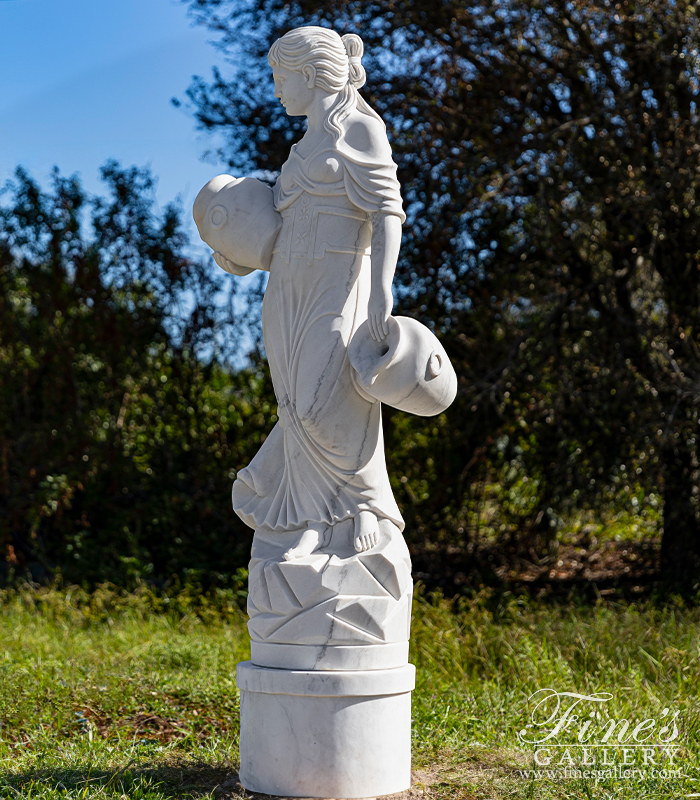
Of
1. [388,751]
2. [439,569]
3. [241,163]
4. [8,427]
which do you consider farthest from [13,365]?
[388,751]

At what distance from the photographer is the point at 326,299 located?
333 centimetres

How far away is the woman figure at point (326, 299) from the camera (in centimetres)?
327

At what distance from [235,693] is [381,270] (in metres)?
2.45

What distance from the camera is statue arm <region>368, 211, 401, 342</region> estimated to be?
10.5ft

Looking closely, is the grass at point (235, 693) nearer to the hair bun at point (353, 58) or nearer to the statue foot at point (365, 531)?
the statue foot at point (365, 531)

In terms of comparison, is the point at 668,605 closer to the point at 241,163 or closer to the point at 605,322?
the point at 605,322

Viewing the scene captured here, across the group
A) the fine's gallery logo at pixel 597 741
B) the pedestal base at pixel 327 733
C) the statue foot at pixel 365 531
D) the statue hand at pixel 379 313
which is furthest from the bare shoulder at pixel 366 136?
the fine's gallery logo at pixel 597 741

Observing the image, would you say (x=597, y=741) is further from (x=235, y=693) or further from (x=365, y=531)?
(x=235, y=693)

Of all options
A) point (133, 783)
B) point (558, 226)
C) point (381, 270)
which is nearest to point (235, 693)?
point (133, 783)

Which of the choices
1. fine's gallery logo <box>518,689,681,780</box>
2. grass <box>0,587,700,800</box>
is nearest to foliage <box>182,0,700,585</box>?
grass <box>0,587,700,800</box>

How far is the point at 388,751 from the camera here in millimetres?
3152

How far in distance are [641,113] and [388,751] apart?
5.24m

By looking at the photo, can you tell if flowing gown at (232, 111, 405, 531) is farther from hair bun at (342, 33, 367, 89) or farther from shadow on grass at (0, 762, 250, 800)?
shadow on grass at (0, 762, 250, 800)

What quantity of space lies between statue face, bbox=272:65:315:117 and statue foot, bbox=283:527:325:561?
63.8 inches
